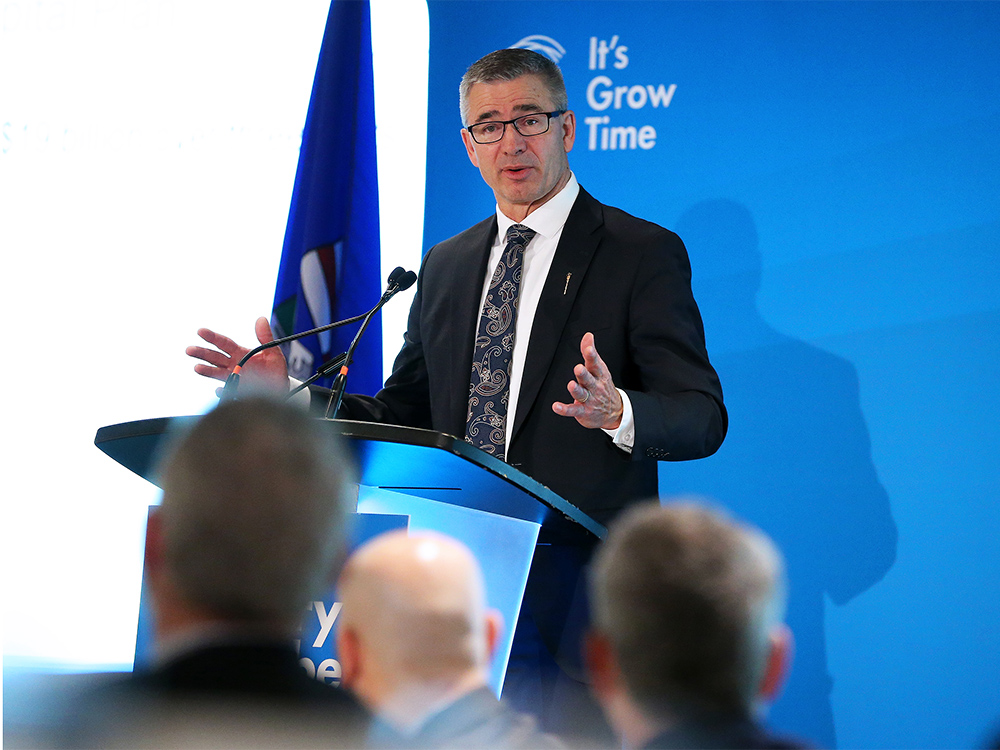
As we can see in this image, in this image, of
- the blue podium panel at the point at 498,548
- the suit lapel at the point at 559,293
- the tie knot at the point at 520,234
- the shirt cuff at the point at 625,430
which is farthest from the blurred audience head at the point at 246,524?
the tie knot at the point at 520,234

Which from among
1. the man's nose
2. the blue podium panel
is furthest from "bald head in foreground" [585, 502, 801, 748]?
the man's nose

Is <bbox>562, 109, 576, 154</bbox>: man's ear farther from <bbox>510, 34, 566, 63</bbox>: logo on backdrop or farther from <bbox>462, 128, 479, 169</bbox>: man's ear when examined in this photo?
<bbox>510, 34, 566, 63</bbox>: logo on backdrop

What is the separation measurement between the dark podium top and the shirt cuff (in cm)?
25

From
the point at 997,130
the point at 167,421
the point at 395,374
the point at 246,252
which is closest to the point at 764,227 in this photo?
the point at 997,130

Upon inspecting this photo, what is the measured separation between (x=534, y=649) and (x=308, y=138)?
237 cm

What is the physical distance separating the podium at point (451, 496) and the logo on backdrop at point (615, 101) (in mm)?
2256

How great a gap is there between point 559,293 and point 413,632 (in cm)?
169

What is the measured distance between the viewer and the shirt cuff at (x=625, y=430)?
200 centimetres

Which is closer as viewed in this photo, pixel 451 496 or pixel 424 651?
pixel 424 651

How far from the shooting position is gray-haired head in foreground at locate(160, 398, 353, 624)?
0.85 m

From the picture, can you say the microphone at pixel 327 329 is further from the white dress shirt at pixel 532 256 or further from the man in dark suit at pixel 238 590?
the man in dark suit at pixel 238 590

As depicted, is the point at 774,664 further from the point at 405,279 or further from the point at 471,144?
the point at 471,144

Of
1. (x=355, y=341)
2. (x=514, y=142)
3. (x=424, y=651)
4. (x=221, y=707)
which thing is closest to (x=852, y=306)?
(x=514, y=142)

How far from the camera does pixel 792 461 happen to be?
3465 millimetres
